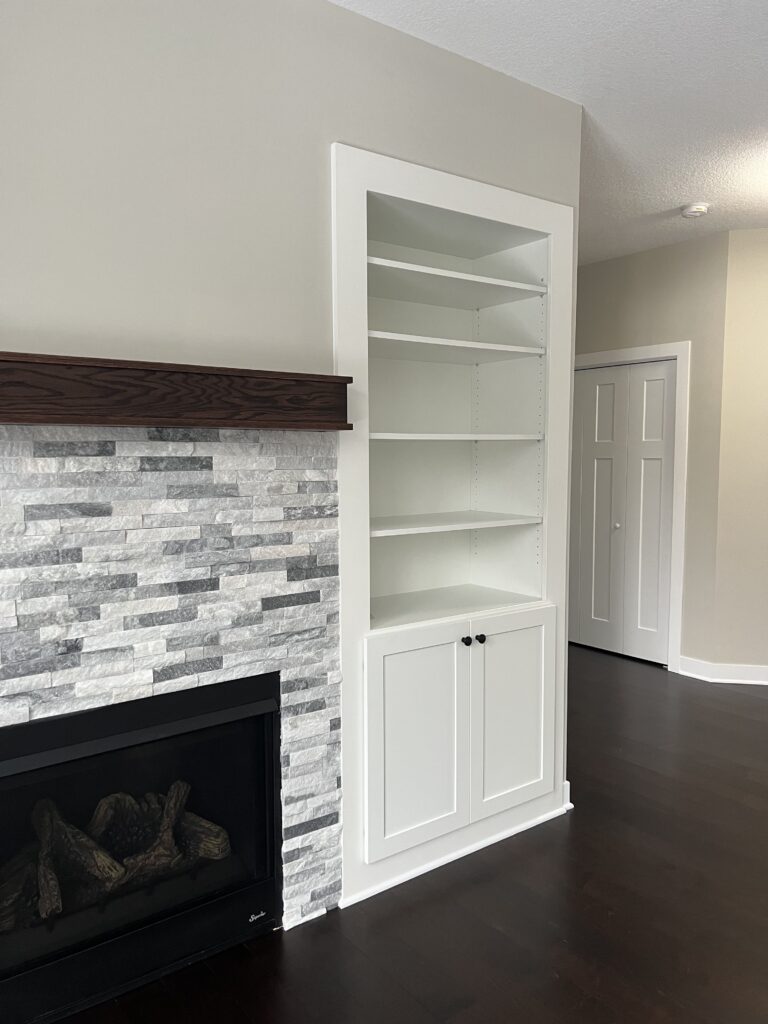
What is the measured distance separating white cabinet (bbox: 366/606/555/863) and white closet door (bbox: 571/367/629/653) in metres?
2.41

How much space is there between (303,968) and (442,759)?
77 cm

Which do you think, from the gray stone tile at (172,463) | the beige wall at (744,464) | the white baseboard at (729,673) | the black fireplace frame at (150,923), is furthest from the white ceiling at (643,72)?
the white baseboard at (729,673)

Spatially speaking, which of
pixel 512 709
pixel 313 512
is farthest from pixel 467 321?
pixel 512 709

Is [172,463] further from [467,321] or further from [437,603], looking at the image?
[467,321]

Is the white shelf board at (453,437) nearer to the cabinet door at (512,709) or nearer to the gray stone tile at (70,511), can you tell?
the cabinet door at (512,709)

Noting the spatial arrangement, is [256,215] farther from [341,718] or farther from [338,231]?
[341,718]

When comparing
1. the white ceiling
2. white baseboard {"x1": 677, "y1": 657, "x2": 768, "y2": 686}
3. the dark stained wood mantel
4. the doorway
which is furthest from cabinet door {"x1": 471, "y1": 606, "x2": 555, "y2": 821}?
the doorway

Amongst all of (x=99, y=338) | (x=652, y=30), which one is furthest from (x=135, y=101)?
(x=652, y=30)

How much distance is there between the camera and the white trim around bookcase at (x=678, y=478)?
15.3 feet

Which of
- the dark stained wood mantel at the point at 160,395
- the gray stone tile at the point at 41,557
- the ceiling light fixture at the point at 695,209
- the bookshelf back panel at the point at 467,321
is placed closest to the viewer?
the dark stained wood mantel at the point at 160,395

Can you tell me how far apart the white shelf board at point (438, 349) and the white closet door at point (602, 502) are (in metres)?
2.31

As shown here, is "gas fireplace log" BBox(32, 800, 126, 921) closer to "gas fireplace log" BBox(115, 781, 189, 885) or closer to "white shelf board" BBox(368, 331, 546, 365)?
"gas fireplace log" BBox(115, 781, 189, 885)

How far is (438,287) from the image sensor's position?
2721 mm

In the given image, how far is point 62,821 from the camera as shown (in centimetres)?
195
